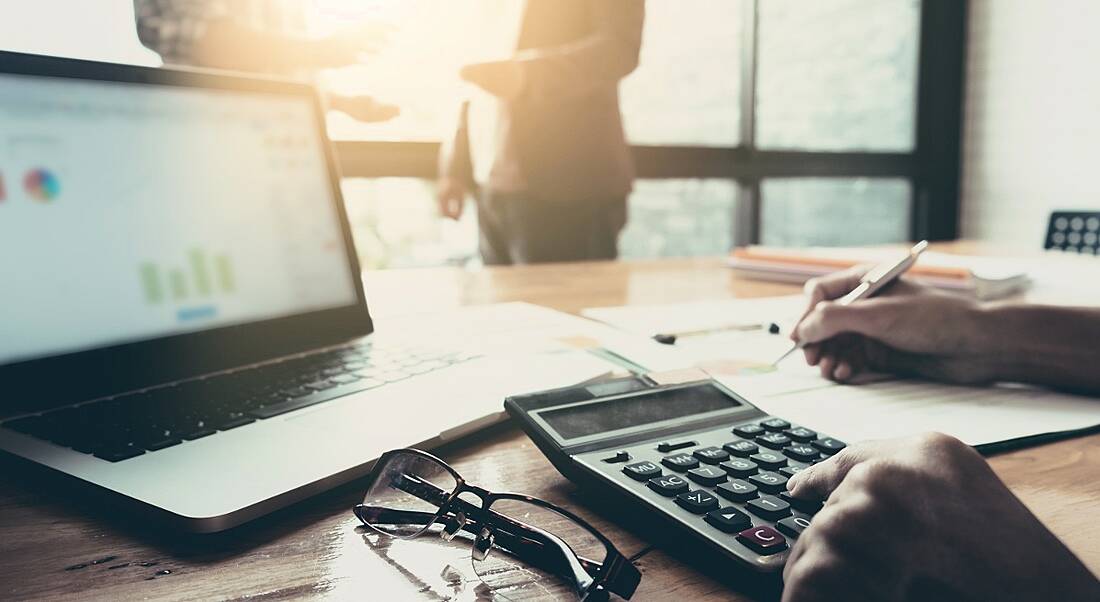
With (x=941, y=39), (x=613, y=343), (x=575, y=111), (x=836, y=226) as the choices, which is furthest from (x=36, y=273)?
(x=941, y=39)

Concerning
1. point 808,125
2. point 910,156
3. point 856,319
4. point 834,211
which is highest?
Result: point 808,125

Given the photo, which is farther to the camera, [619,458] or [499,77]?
[499,77]

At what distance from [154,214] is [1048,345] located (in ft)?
2.16

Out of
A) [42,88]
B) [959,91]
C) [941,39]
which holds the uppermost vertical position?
[941,39]

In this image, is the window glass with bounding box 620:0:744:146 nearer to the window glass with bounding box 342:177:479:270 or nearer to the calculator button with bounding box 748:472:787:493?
the window glass with bounding box 342:177:479:270

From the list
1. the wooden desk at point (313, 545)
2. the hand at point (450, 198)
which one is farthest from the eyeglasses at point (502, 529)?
the hand at point (450, 198)

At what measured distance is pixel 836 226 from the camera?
10.9 ft

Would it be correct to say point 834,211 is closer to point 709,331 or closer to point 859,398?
point 709,331

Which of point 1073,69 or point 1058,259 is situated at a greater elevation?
point 1073,69

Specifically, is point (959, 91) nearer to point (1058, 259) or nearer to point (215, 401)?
point (1058, 259)

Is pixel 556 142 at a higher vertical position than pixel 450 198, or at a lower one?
higher

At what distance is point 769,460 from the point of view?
0.37 m

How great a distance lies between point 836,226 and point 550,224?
1.97 metres

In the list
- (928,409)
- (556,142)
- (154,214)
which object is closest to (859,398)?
(928,409)
